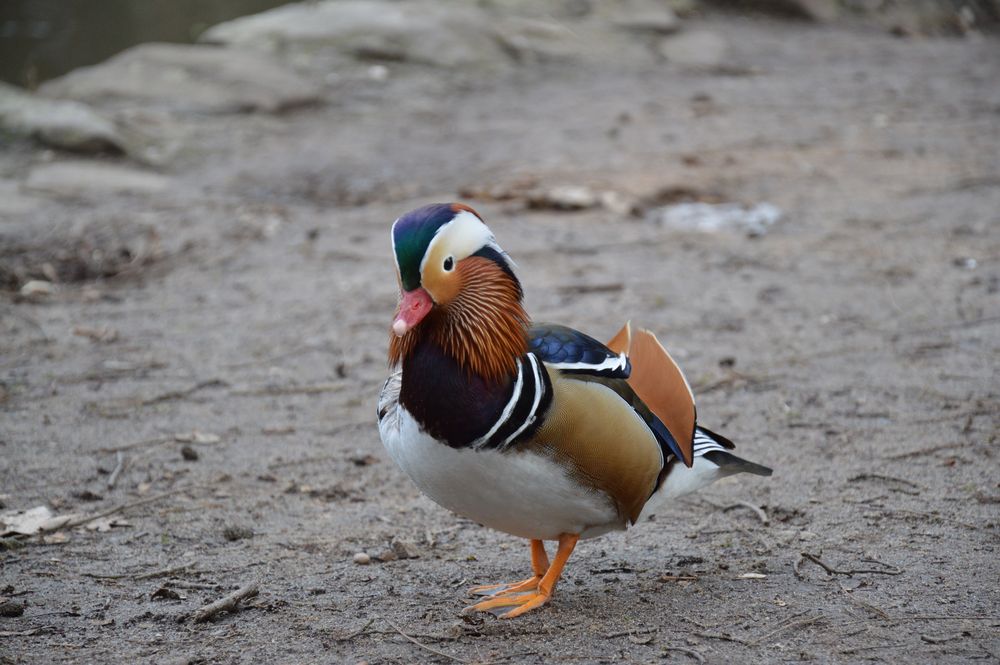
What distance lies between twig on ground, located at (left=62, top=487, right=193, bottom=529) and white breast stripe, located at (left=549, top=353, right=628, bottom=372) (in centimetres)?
161

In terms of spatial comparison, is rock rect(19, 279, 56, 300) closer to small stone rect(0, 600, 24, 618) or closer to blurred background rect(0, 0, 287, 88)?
small stone rect(0, 600, 24, 618)

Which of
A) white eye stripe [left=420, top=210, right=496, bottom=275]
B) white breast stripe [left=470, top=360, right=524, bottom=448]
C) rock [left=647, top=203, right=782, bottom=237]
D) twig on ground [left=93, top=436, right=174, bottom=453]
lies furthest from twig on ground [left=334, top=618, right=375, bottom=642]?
rock [left=647, top=203, right=782, bottom=237]

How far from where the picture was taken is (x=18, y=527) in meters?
3.35

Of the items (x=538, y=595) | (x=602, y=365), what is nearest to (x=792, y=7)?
(x=602, y=365)

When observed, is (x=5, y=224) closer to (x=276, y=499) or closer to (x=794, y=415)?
(x=276, y=499)

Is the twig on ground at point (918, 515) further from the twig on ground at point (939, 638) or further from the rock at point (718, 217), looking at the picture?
the rock at point (718, 217)

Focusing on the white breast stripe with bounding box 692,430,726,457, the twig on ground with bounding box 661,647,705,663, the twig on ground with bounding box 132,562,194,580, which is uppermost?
the white breast stripe with bounding box 692,430,726,457

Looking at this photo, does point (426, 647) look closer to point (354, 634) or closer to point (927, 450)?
point (354, 634)

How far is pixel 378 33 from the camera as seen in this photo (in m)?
9.27

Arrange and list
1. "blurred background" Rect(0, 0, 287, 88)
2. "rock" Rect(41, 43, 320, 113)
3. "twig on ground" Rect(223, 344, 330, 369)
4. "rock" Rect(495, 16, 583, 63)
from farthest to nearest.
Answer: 1. "blurred background" Rect(0, 0, 287, 88)
2. "rock" Rect(495, 16, 583, 63)
3. "rock" Rect(41, 43, 320, 113)
4. "twig on ground" Rect(223, 344, 330, 369)

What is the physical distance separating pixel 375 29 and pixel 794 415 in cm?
629

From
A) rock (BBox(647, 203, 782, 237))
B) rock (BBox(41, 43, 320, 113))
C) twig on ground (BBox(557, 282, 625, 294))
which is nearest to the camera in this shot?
twig on ground (BBox(557, 282, 625, 294))

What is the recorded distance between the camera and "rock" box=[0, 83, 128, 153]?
7078 mm

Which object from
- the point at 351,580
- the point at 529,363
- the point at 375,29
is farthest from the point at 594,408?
the point at 375,29
